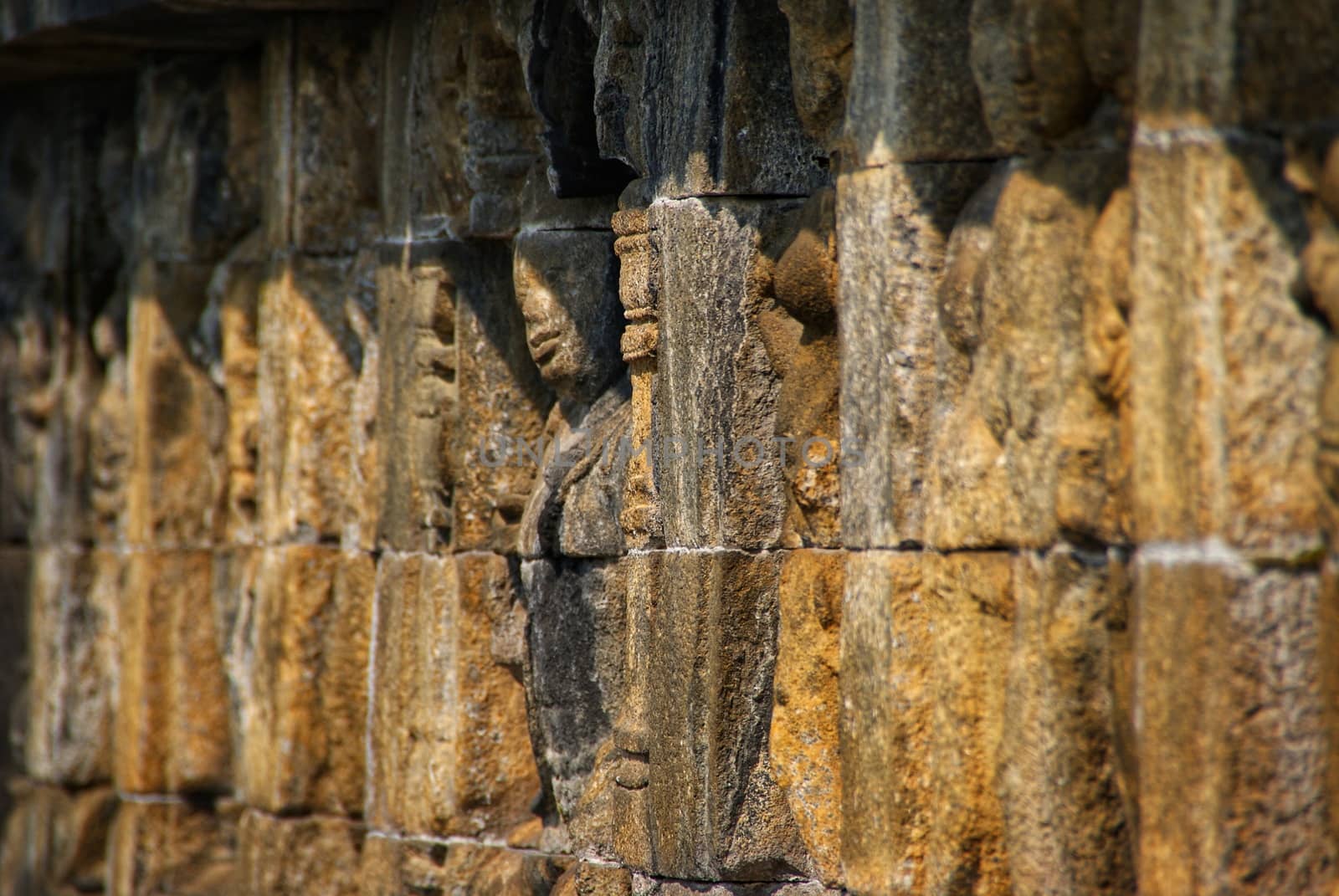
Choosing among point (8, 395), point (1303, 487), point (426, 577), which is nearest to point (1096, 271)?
point (1303, 487)

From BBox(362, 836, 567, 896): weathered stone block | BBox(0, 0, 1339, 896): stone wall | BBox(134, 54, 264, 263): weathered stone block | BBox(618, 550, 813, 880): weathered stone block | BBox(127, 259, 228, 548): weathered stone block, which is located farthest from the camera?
BBox(127, 259, 228, 548): weathered stone block

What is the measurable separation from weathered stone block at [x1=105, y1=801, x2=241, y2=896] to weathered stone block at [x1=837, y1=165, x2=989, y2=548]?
5068 mm

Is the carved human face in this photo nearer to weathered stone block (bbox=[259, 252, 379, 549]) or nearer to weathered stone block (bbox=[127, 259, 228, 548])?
weathered stone block (bbox=[259, 252, 379, 549])

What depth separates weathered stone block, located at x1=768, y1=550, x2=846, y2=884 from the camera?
5.71 m

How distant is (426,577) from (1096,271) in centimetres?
378

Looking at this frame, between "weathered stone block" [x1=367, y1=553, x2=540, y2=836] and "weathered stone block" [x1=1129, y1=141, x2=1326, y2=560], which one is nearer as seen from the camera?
"weathered stone block" [x1=1129, y1=141, x2=1326, y2=560]

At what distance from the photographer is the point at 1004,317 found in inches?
184

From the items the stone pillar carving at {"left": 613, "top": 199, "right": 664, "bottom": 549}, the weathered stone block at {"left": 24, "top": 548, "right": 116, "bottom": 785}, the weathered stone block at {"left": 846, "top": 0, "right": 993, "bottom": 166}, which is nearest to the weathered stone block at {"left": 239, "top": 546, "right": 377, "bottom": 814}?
the weathered stone block at {"left": 24, "top": 548, "right": 116, "bottom": 785}

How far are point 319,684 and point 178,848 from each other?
1575mm

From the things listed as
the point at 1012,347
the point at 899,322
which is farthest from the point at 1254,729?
the point at 899,322

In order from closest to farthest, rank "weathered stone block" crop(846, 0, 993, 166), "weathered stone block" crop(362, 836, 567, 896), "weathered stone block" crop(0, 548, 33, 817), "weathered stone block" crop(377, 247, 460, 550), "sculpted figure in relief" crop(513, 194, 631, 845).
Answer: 1. "weathered stone block" crop(846, 0, 993, 166)
2. "sculpted figure in relief" crop(513, 194, 631, 845)
3. "weathered stone block" crop(362, 836, 567, 896)
4. "weathered stone block" crop(377, 247, 460, 550)
5. "weathered stone block" crop(0, 548, 33, 817)

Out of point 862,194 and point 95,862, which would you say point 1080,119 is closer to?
point 862,194

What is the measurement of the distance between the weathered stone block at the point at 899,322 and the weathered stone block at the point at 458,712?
264 centimetres

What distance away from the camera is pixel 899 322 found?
16.8 ft
